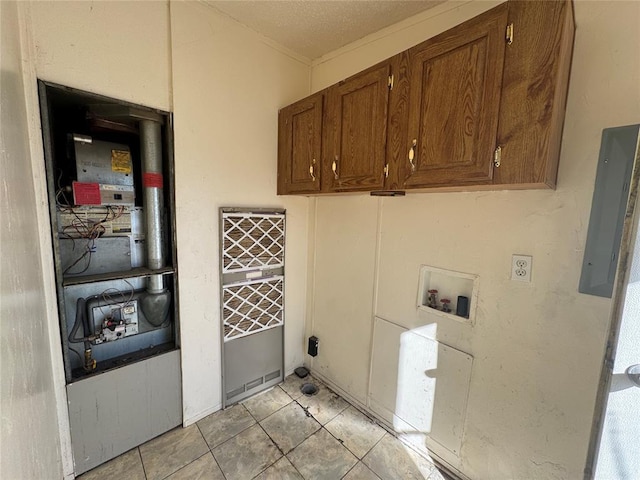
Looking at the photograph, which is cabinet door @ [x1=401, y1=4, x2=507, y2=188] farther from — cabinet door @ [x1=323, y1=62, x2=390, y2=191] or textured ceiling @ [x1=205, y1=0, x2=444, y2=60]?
textured ceiling @ [x1=205, y1=0, x2=444, y2=60]

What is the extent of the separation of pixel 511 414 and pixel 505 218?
3.07 ft

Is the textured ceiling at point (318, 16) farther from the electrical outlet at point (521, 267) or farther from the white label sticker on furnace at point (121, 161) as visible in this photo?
the electrical outlet at point (521, 267)

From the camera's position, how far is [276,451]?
154 centimetres

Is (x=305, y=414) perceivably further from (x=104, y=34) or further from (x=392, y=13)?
(x=392, y=13)

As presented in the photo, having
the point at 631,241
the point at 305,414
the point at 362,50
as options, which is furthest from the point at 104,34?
the point at 305,414

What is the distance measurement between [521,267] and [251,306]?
1.66 metres

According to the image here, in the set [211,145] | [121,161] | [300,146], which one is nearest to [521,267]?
[300,146]

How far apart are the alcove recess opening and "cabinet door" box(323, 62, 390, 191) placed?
63 centimetres

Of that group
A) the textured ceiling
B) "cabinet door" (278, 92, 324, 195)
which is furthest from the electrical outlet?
the textured ceiling

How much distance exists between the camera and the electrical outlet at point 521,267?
115 cm

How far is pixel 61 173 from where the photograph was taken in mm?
1401

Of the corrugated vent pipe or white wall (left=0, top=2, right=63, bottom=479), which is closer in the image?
white wall (left=0, top=2, right=63, bottom=479)

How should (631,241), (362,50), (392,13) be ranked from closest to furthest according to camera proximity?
1. (631,241)
2. (392,13)
3. (362,50)

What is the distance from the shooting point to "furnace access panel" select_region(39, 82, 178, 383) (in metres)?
1.35
